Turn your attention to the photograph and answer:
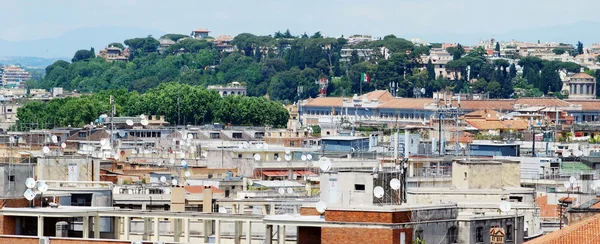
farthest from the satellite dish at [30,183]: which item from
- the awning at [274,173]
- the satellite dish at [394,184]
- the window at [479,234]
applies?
the awning at [274,173]

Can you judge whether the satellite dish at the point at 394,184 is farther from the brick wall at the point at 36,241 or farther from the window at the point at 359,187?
the brick wall at the point at 36,241

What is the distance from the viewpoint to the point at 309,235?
103 feet

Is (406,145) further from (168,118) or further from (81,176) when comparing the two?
(168,118)

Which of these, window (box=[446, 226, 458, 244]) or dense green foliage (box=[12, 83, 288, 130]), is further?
dense green foliage (box=[12, 83, 288, 130])

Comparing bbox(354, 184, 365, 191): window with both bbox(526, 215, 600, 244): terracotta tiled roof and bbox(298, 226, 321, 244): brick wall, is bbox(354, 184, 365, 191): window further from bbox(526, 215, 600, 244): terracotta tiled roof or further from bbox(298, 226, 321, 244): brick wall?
bbox(526, 215, 600, 244): terracotta tiled roof

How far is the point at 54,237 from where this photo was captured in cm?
3284

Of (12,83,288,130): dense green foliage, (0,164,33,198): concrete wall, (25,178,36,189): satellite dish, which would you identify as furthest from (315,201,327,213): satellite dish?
(12,83,288,130): dense green foliage

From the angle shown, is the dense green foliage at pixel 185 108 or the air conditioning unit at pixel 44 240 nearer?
the air conditioning unit at pixel 44 240

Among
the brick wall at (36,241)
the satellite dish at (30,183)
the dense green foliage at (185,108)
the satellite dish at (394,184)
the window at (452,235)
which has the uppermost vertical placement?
the satellite dish at (394,184)

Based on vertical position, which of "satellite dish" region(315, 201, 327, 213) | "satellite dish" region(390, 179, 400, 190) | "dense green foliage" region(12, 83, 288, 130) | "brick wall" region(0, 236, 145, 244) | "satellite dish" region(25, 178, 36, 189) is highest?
"satellite dish" region(390, 179, 400, 190)

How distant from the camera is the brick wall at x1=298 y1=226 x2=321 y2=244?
102 ft

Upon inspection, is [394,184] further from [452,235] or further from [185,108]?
[185,108]

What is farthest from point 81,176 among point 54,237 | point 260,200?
point 54,237

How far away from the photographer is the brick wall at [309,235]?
31125mm
